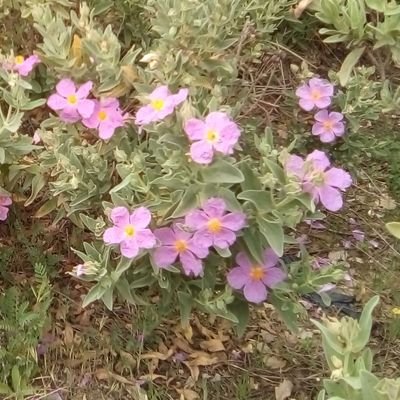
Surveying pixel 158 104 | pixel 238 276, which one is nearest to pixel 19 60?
pixel 158 104

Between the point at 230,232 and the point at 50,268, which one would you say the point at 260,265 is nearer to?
the point at 230,232

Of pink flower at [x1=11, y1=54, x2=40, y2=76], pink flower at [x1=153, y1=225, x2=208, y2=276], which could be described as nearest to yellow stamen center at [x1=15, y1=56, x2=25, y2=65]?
pink flower at [x1=11, y1=54, x2=40, y2=76]

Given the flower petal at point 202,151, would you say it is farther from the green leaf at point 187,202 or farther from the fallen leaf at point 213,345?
the fallen leaf at point 213,345

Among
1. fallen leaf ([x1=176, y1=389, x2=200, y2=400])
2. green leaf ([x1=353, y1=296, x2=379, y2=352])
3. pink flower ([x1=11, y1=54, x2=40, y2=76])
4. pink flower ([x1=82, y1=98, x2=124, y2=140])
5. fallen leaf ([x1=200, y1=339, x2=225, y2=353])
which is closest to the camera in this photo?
green leaf ([x1=353, y1=296, x2=379, y2=352])

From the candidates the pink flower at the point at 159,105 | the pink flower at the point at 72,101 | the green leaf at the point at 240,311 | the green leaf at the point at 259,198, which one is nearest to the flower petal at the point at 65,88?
the pink flower at the point at 72,101

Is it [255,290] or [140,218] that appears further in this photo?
[255,290]

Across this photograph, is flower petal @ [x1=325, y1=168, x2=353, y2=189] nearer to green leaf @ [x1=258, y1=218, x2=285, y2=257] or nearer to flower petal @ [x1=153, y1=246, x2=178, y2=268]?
green leaf @ [x1=258, y1=218, x2=285, y2=257]

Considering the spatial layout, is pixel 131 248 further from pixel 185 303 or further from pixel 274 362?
pixel 274 362
